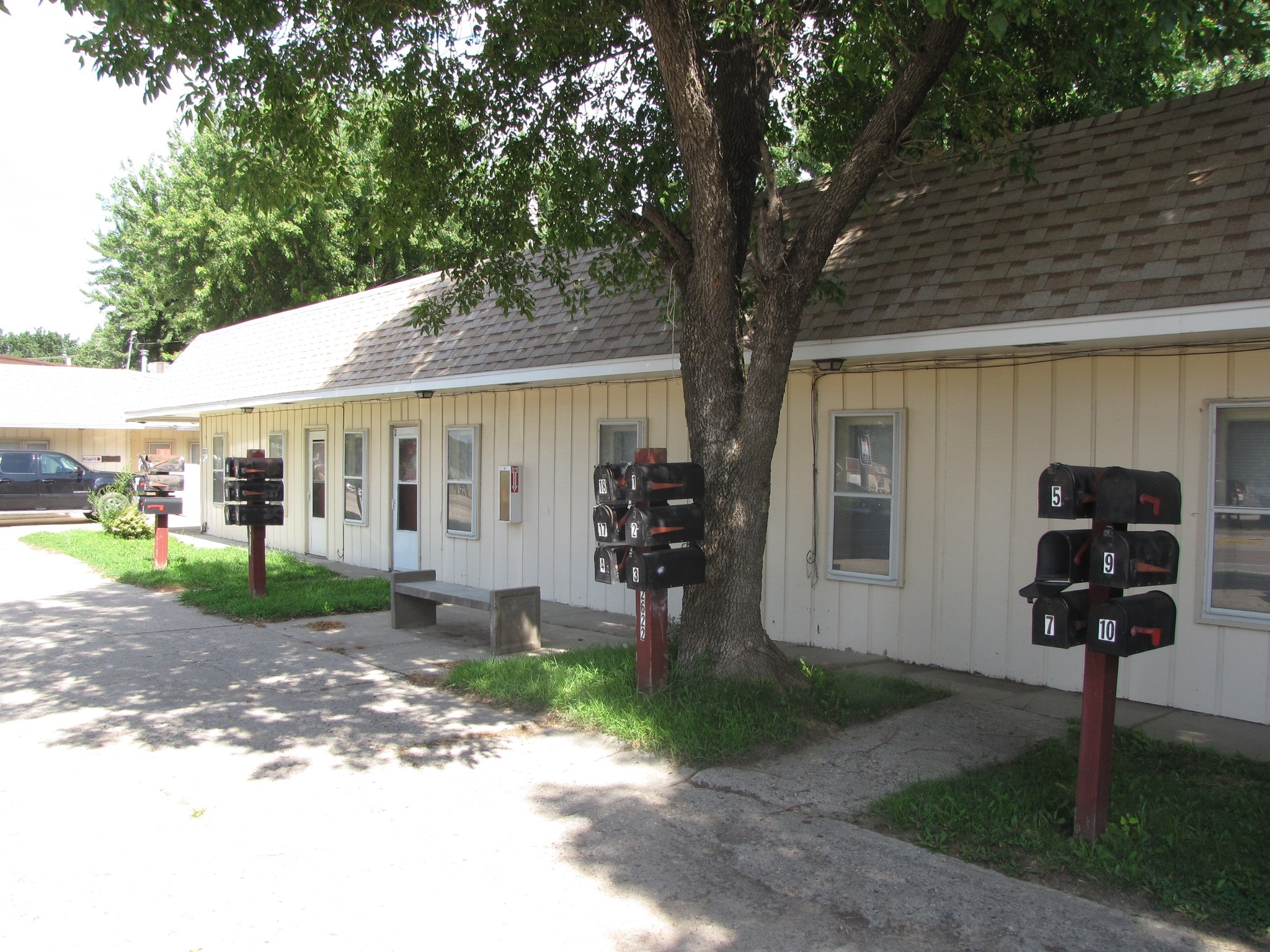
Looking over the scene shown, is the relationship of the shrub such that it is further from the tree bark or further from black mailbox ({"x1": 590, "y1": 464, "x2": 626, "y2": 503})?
the tree bark

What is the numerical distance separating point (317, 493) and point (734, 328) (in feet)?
37.0

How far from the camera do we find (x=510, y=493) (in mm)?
11914

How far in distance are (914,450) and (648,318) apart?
3075mm

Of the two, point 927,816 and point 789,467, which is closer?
point 927,816

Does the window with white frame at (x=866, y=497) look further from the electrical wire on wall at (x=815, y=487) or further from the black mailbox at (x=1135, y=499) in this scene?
the black mailbox at (x=1135, y=499)

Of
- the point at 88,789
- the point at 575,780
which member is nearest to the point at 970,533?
Result: the point at 575,780

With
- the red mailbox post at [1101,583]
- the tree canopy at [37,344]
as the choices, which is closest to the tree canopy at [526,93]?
the red mailbox post at [1101,583]

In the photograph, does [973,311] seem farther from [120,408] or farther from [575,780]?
[120,408]

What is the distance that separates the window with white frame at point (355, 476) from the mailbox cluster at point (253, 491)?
11.7 ft

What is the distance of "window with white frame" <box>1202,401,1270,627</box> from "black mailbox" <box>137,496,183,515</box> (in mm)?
12391

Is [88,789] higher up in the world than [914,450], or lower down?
lower down

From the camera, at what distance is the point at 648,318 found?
9.92 metres

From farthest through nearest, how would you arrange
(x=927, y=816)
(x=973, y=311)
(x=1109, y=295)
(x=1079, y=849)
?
(x=973, y=311), (x=1109, y=295), (x=927, y=816), (x=1079, y=849)

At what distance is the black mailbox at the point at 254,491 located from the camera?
441 inches
